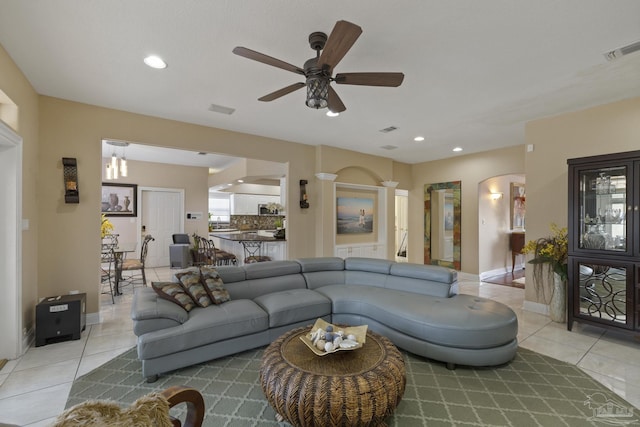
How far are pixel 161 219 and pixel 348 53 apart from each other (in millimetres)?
7315

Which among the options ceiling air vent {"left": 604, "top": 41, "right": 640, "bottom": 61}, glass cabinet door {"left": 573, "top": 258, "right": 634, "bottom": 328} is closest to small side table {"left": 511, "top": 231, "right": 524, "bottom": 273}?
glass cabinet door {"left": 573, "top": 258, "right": 634, "bottom": 328}

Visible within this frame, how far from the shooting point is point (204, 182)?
27.5 ft

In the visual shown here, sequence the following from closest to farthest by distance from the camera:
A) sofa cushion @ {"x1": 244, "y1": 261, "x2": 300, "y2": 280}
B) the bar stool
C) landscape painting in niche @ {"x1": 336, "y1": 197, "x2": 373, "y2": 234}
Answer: sofa cushion @ {"x1": 244, "y1": 261, "x2": 300, "y2": 280} → the bar stool → landscape painting in niche @ {"x1": 336, "y1": 197, "x2": 373, "y2": 234}

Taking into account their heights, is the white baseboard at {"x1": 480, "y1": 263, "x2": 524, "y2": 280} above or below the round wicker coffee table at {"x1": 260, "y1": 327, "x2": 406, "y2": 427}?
below

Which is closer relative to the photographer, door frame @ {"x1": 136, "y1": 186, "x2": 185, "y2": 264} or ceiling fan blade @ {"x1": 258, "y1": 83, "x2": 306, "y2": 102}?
ceiling fan blade @ {"x1": 258, "y1": 83, "x2": 306, "y2": 102}

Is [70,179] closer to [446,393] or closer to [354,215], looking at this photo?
[446,393]

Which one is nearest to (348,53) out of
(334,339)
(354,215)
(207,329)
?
(334,339)

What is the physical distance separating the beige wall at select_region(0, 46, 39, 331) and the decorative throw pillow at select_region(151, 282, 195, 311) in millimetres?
1464

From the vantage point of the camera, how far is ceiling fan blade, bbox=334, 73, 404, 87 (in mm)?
2148

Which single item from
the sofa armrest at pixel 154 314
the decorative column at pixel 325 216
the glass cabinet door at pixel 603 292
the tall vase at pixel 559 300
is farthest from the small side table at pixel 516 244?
the sofa armrest at pixel 154 314

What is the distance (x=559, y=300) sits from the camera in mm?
3797

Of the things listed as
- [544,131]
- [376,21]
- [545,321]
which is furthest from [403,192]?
[376,21]

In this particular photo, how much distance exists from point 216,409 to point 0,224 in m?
2.75

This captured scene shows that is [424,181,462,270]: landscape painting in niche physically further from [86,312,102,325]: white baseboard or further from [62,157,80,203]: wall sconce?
[62,157,80,203]: wall sconce
